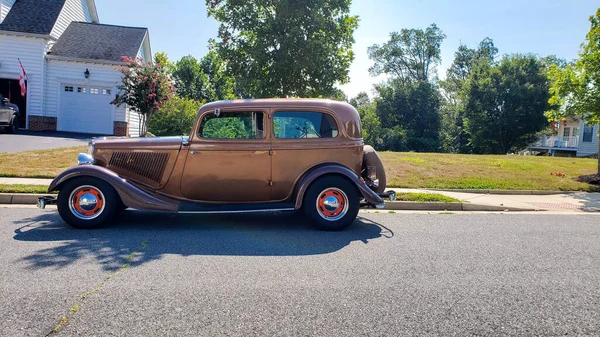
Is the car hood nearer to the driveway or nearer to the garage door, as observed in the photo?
the driveway

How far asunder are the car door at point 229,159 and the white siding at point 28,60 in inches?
748

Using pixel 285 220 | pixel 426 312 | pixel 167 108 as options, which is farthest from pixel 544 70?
pixel 426 312

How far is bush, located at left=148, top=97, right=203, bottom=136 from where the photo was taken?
66.5 ft

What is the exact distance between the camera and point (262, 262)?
4.86 m

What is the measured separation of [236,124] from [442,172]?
319 inches

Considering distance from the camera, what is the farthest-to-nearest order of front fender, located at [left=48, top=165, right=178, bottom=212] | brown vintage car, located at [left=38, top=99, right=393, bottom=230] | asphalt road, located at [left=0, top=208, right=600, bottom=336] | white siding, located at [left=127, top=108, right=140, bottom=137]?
white siding, located at [left=127, top=108, right=140, bottom=137] → brown vintage car, located at [left=38, top=99, right=393, bottom=230] → front fender, located at [left=48, top=165, right=178, bottom=212] → asphalt road, located at [left=0, top=208, right=600, bottom=336]

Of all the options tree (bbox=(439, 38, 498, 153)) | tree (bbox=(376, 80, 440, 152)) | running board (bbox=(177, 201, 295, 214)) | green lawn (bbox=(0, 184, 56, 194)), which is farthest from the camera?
tree (bbox=(439, 38, 498, 153))

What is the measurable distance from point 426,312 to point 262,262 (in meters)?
1.91

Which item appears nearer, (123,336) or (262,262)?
(123,336)

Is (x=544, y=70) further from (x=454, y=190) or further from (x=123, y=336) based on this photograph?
(x=123, y=336)

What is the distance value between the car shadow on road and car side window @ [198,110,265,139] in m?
1.38

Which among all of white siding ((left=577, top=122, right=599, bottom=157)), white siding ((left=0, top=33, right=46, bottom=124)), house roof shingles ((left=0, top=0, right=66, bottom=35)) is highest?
house roof shingles ((left=0, top=0, right=66, bottom=35))

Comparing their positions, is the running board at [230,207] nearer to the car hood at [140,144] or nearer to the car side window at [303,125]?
the car hood at [140,144]

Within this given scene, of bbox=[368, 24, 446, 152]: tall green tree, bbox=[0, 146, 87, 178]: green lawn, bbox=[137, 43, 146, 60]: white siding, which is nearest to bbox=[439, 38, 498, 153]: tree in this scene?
bbox=[368, 24, 446, 152]: tall green tree
